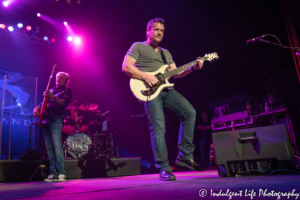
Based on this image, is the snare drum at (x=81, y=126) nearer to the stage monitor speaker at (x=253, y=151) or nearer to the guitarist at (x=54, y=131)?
the guitarist at (x=54, y=131)

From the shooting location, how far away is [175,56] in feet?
28.5

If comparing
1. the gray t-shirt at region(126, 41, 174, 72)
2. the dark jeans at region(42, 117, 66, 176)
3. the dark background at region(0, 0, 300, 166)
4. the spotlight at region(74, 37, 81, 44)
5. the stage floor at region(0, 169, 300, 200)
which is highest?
the spotlight at region(74, 37, 81, 44)

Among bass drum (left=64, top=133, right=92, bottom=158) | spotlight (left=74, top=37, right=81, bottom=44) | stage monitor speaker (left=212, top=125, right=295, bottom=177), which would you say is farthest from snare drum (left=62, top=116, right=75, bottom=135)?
stage monitor speaker (left=212, top=125, right=295, bottom=177)

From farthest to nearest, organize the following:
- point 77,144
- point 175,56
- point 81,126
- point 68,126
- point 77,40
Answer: point 77,40
point 175,56
point 81,126
point 68,126
point 77,144

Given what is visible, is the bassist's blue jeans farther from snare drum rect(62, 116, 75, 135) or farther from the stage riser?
snare drum rect(62, 116, 75, 135)

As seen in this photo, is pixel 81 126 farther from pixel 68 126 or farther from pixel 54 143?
pixel 54 143

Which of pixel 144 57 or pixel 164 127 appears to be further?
pixel 144 57

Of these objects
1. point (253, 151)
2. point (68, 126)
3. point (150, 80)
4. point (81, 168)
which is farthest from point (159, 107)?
point (68, 126)

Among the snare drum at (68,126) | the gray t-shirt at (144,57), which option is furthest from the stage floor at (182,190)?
the snare drum at (68,126)

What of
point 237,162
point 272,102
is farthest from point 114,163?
point 272,102

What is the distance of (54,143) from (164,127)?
→ 232 centimetres

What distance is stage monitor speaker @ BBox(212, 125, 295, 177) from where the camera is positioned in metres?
2.64

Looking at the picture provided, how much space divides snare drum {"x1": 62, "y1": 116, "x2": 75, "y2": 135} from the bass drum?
1.35ft

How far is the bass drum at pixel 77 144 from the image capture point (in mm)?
7176
